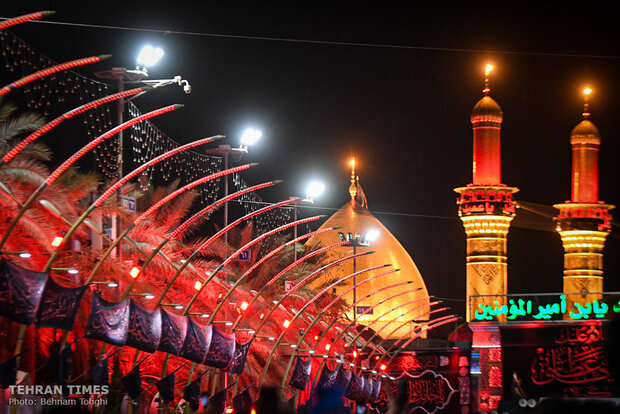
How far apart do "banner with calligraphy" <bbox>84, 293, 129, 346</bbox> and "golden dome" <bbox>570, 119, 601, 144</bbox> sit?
149 feet

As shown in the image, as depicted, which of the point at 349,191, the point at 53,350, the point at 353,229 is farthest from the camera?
the point at 349,191

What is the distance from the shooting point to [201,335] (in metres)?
23.7

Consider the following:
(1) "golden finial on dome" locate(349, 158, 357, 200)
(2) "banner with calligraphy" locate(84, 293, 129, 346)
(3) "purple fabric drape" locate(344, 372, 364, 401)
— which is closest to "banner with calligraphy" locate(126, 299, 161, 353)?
(2) "banner with calligraphy" locate(84, 293, 129, 346)

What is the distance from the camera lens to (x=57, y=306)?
18.0 m

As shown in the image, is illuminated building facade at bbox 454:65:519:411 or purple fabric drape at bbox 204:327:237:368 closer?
purple fabric drape at bbox 204:327:237:368

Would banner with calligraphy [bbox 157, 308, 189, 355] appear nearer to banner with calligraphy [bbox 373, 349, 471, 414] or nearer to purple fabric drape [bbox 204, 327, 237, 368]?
purple fabric drape [bbox 204, 327, 237, 368]

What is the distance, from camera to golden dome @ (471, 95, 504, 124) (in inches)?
2254

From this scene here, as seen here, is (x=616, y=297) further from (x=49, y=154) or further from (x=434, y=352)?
(x=49, y=154)

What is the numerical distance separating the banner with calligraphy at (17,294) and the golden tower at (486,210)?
40452mm

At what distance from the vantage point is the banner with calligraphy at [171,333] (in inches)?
860

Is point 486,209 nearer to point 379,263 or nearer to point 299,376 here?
point 379,263

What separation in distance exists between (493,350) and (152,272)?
24267 mm

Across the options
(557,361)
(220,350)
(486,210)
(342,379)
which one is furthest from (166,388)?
(486,210)

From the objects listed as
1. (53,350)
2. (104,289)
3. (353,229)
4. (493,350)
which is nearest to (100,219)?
(104,289)
